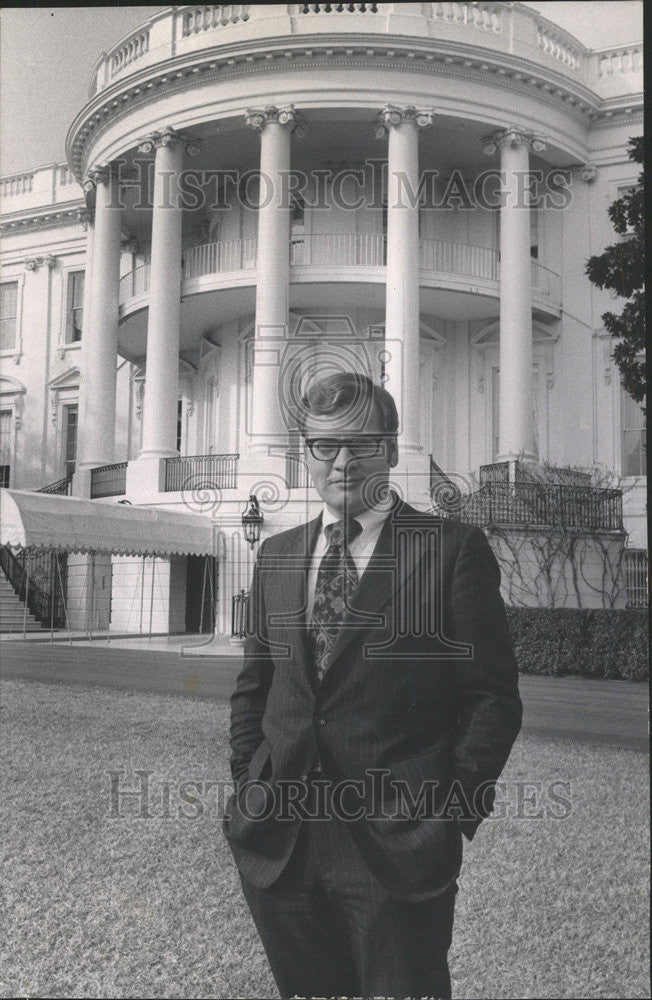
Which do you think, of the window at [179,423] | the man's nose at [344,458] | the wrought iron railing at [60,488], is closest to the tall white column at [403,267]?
the man's nose at [344,458]

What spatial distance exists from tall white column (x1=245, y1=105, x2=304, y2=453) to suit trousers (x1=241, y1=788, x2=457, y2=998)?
1.43m

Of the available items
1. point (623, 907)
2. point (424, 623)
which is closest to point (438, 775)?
point (424, 623)

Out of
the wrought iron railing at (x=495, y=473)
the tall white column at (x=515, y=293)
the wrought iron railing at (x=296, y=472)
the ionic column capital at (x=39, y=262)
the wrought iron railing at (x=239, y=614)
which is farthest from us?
the ionic column capital at (x=39, y=262)

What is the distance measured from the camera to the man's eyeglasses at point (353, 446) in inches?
111

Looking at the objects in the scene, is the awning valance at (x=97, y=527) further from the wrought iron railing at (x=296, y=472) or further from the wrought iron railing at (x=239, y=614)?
the wrought iron railing at (x=296, y=472)

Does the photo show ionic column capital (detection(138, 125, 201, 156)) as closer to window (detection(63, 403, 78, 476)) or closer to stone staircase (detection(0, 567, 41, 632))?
window (detection(63, 403, 78, 476))

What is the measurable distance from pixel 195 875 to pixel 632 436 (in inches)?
97.4

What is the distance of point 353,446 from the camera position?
9.28 feet

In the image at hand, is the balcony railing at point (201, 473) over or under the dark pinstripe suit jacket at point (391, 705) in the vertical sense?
over

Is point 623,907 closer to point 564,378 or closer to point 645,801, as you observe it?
point 645,801

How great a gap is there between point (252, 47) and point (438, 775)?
3265mm

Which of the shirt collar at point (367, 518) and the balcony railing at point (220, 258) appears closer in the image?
the shirt collar at point (367, 518)

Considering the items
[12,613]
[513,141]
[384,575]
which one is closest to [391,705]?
[384,575]

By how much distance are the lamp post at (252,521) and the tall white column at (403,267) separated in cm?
60
